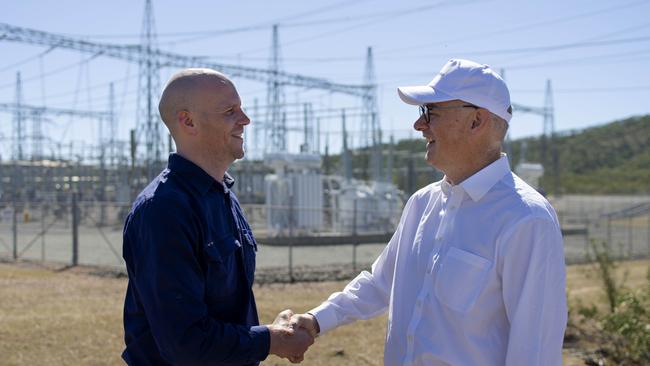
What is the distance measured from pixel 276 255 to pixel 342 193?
9.01 metres

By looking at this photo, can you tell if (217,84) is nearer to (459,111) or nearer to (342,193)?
(459,111)

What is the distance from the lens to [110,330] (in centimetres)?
812

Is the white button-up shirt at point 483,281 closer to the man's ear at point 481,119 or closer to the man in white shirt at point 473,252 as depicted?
the man in white shirt at point 473,252

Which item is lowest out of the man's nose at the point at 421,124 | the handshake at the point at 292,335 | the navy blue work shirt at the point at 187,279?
the handshake at the point at 292,335

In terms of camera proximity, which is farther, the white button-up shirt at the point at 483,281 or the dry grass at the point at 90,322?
the dry grass at the point at 90,322

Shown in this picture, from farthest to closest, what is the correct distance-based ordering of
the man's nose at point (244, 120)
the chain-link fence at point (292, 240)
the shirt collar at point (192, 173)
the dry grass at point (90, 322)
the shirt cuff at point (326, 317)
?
the chain-link fence at point (292, 240)
the dry grass at point (90, 322)
the shirt cuff at point (326, 317)
the man's nose at point (244, 120)
the shirt collar at point (192, 173)

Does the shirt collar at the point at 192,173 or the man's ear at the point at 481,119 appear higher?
the man's ear at the point at 481,119

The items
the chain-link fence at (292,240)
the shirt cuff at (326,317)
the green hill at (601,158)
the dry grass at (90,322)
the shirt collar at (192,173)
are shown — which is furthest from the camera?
the green hill at (601,158)

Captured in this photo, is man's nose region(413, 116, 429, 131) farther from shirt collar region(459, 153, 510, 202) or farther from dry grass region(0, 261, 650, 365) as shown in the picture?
dry grass region(0, 261, 650, 365)

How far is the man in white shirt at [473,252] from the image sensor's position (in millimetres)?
2309

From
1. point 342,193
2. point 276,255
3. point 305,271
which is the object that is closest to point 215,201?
point 305,271

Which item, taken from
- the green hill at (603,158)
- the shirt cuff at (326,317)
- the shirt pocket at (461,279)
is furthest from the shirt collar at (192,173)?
the green hill at (603,158)

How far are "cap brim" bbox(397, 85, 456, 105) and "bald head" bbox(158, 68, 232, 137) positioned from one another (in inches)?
28.6

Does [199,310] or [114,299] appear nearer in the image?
[199,310]
